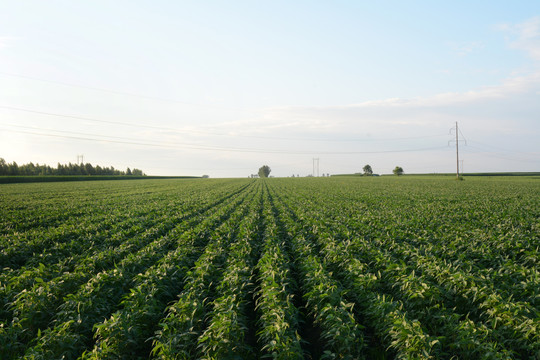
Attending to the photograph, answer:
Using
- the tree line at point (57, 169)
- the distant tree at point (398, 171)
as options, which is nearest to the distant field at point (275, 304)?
the tree line at point (57, 169)

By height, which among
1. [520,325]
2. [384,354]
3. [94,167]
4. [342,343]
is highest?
[94,167]

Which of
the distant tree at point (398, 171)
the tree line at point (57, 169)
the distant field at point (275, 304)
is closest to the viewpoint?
the distant field at point (275, 304)

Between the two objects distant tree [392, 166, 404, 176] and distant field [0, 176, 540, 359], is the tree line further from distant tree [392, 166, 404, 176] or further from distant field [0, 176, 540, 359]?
distant tree [392, 166, 404, 176]

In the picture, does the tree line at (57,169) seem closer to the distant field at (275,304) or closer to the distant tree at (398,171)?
the distant field at (275,304)

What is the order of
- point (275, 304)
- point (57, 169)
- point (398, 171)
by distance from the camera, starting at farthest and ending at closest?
point (398, 171) < point (57, 169) < point (275, 304)

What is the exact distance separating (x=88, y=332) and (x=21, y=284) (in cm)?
320

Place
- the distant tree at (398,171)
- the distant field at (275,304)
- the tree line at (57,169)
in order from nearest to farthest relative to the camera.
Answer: the distant field at (275,304), the tree line at (57,169), the distant tree at (398,171)

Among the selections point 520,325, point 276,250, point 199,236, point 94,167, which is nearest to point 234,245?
point 276,250

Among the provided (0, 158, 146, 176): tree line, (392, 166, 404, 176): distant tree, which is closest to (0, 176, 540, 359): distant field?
(0, 158, 146, 176): tree line

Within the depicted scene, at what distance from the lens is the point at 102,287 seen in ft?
23.8

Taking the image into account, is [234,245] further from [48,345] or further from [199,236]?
[48,345]

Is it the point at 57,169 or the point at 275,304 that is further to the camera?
the point at 57,169

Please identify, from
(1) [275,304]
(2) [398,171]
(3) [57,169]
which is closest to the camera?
(1) [275,304]

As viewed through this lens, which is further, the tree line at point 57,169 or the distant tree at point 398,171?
the distant tree at point 398,171
